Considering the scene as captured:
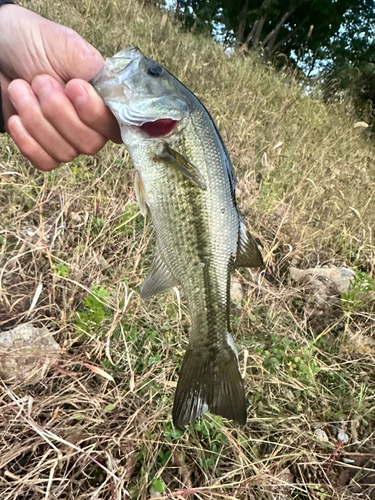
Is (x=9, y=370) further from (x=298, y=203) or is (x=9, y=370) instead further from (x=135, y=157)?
(x=298, y=203)

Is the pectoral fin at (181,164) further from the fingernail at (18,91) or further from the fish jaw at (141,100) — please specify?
the fingernail at (18,91)

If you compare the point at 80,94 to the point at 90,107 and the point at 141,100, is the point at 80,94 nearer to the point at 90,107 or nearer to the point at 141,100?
the point at 90,107

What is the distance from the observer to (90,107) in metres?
1.29

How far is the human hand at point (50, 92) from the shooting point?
1326 millimetres

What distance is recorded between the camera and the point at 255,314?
243 centimetres

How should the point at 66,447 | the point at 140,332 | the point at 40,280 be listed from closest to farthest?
1. the point at 66,447
2. the point at 40,280
3. the point at 140,332

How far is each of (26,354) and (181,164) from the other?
4.08 ft

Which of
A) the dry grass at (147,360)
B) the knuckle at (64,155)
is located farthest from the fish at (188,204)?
the dry grass at (147,360)

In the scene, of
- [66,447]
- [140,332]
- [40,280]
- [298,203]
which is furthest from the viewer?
[298,203]

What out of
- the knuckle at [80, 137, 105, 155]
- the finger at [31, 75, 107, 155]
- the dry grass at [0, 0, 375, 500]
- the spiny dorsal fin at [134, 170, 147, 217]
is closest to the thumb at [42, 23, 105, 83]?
the finger at [31, 75, 107, 155]

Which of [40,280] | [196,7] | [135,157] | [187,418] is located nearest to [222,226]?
[135,157]

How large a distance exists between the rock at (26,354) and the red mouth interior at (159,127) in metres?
1.19

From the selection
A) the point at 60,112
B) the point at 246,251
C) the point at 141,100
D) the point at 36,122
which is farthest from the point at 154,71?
the point at 246,251

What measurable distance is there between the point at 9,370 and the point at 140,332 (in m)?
0.72
